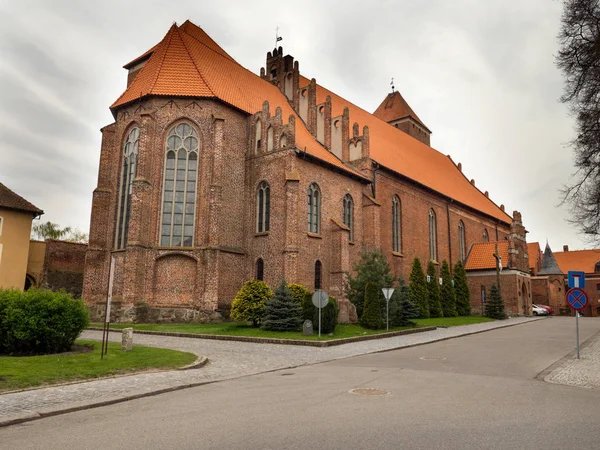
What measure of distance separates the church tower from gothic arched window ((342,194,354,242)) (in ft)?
77.1

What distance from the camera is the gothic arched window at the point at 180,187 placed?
81.5 feet

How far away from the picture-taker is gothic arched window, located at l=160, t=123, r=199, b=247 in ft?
81.5

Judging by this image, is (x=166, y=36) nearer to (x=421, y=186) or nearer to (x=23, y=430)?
(x=421, y=186)

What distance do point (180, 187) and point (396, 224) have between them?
16.1 meters

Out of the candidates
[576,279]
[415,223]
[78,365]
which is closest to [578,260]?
[415,223]

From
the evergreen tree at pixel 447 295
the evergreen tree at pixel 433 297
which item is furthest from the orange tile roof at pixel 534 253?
the evergreen tree at pixel 433 297

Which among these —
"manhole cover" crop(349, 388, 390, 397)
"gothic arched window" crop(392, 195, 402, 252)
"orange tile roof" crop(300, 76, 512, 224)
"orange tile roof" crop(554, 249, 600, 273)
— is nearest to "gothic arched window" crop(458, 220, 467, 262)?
"orange tile roof" crop(300, 76, 512, 224)

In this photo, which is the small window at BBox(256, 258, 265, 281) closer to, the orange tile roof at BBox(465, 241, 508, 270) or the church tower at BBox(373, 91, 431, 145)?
the orange tile roof at BBox(465, 241, 508, 270)

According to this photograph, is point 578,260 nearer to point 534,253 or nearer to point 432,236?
point 534,253

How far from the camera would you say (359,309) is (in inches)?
992

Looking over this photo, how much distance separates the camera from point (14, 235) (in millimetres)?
28250

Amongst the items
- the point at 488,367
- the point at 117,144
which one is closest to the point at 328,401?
the point at 488,367

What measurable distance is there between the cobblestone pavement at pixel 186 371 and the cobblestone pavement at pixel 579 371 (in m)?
5.38

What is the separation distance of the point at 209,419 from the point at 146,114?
2142 centimetres
